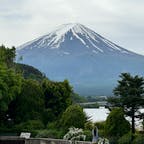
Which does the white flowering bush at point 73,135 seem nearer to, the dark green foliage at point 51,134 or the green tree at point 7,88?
the dark green foliage at point 51,134

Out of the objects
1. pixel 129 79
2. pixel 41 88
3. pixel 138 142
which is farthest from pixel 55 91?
pixel 138 142

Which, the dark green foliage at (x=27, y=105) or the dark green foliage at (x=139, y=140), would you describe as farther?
the dark green foliage at (x=27, y=105)

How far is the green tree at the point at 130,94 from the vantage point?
30.0 metres

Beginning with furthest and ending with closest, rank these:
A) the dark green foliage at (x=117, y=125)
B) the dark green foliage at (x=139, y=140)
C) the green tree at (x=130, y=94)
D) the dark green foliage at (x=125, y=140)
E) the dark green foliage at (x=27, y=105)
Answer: the dark green foliage at (x=27, y=105)
the green tree at (x=130, y=94)
the dark green foliage at (x=117, y=125)
the dark green foliage at (x=125, y=140)
the dark green foliage at (x=139, y=140)

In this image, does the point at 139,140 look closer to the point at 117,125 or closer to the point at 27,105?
the point at 117,125

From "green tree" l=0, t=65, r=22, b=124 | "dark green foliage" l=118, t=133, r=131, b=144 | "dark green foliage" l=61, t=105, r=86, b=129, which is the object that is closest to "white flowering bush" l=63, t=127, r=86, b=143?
"dark green foliage" l=118, t=133, r=131, b=144

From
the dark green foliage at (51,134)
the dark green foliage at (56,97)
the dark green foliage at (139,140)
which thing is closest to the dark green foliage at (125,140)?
the dark green foliage at (139,140)

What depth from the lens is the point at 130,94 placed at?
→ 30.1 meters

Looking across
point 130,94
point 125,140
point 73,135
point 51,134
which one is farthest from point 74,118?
point 73,135

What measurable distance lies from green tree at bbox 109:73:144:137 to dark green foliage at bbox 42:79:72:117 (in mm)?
8562

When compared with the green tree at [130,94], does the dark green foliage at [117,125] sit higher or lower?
lower

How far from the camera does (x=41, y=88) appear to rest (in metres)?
38.6

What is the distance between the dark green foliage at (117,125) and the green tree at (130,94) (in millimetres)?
763

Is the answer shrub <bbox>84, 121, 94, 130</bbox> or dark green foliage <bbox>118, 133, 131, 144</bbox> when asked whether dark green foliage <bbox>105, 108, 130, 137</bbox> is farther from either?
shrub <bbox>84, 121, 94, 130</bbox>
